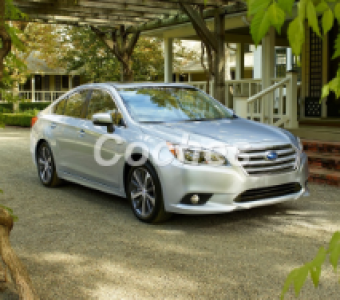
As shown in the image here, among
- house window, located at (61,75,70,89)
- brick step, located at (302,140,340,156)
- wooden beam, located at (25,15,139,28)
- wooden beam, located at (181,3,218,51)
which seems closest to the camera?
brick step, located at (302,140,340,156)

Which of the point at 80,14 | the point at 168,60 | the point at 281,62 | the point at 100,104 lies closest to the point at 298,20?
the point at 100,104

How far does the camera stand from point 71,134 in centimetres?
759

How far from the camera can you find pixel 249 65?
3441 centimetres

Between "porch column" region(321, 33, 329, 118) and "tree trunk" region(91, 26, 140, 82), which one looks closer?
"porch column" region(321, 33, 329, 118)

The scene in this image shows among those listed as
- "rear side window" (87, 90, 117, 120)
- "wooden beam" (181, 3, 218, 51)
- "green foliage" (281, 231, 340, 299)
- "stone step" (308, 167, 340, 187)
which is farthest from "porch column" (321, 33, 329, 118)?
"green foliage" (281, 231, 340, 299)

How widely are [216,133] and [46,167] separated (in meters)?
3.60

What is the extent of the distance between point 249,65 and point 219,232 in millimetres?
29690

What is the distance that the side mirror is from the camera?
661 cm

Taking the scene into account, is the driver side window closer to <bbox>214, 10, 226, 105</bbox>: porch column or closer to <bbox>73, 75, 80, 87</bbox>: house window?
<bbox>214, 10, 226, 105</bbox>: porch column

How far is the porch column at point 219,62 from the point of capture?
12484 millimetres

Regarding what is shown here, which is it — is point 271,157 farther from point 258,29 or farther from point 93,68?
point 93,68

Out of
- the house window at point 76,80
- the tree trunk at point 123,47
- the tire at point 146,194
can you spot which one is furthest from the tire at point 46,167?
the house window at point 76,80

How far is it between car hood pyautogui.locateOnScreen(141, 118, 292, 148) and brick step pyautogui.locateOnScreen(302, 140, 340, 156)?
339cm

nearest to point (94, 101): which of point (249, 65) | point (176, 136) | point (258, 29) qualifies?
point (176, 136)
